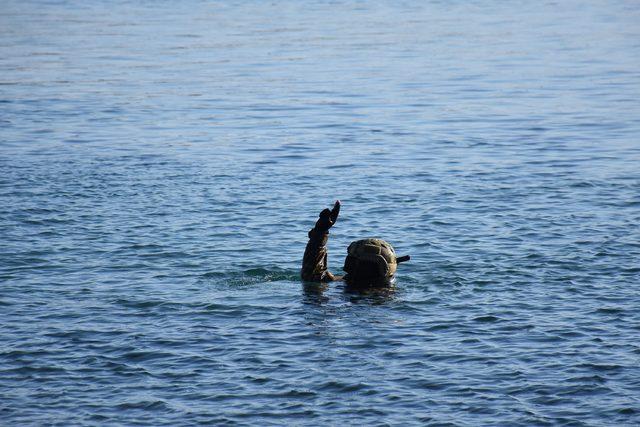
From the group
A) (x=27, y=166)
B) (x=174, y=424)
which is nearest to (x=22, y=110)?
(x=27, y=166)

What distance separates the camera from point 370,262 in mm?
19484

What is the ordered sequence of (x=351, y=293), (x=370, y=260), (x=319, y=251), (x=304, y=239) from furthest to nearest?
(x=304, y=239) < (x=351, y=293) < (x=319, y=251) < (x=370, y=260)

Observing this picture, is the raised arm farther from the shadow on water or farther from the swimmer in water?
the shadow on water

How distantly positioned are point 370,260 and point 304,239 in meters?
4.93

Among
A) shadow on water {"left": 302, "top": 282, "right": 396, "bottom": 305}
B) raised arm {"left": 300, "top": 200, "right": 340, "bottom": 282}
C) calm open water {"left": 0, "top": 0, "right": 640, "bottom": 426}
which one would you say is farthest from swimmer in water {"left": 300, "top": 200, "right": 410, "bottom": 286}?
calm open water {"left": 0, "top": 0, "right": 640, "bottom": 426}

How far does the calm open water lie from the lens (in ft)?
51.8

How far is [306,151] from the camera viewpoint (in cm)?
3472

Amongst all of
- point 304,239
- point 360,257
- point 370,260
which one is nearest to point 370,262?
point 370,260

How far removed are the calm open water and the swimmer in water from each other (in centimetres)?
41

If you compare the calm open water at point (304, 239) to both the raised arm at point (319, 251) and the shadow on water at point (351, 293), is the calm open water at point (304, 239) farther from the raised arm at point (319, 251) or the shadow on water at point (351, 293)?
the raised arm at point (319, 251)

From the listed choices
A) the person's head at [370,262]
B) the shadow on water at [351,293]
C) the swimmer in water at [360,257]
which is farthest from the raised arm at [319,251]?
the person's head at [370,262]

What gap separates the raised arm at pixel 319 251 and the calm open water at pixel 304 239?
9.7 inches

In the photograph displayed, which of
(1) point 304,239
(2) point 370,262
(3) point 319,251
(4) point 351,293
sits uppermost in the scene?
(3) point 319,251

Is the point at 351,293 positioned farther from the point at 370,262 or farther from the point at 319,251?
the point at 319,251
